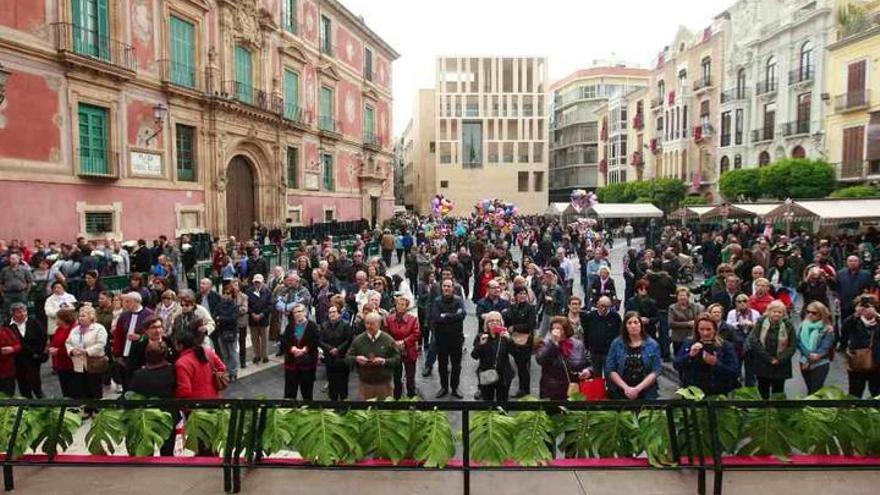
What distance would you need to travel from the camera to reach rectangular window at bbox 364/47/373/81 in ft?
127

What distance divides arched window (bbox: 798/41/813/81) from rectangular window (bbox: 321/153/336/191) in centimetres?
2872

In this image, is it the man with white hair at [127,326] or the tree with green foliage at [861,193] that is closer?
the man with white hair at [127,326]

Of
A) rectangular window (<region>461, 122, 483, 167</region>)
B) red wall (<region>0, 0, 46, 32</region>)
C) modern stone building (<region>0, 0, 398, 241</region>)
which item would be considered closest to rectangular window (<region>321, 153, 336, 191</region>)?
modern stone building (<region>0, 0, 398, 241</region>)

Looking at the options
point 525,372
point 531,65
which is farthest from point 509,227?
point 531,65

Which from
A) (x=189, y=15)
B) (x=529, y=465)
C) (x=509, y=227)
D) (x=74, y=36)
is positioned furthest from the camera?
(x=509, y=227)

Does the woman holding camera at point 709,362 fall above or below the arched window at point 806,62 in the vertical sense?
below

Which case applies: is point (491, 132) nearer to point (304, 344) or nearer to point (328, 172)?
point (328, 172)

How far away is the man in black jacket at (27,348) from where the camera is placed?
6827 mm

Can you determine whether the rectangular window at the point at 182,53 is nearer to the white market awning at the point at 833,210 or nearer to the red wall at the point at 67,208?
the red wall at the point at 67,208

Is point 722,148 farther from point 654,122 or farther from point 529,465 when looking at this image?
point 529,465

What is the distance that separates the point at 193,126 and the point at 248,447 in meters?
20.5

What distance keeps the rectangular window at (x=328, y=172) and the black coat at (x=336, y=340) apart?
27667 millimetres

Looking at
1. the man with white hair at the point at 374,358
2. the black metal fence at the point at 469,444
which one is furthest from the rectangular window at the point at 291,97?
the black metal fence at the point at 469,444

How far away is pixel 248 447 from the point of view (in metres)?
4.46
